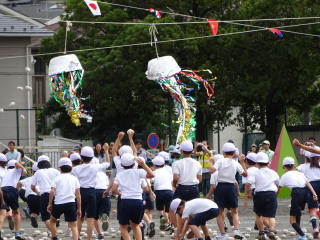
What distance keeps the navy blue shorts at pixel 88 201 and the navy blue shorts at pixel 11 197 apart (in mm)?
2636

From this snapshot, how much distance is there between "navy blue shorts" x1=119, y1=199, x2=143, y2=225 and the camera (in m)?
14.6

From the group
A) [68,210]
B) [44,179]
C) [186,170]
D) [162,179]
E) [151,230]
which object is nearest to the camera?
[68,210]

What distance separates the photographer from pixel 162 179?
18.5m

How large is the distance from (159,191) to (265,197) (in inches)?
98.2

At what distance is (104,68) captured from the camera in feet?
105

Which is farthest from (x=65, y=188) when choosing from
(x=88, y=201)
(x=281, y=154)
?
(x=281, y=154)

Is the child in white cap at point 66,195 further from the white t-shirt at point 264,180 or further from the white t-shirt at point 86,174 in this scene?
the white t-shirt at point 264,180

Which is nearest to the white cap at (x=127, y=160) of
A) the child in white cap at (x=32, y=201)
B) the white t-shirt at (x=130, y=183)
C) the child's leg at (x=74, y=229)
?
the white t-shirt at (x=130, y=183)

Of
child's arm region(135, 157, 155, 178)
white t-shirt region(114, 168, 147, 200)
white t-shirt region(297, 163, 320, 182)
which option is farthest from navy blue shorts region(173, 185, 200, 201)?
white t-shirt region(297, 163, 320, 182)

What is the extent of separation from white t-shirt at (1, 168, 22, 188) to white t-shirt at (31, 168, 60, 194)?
Result: 5.16 feet

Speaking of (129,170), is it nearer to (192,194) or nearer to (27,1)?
(192,194)

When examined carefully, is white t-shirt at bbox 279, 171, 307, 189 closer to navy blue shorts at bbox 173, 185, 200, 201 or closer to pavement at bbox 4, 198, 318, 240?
pavement at bbox 4, 198, 318, 240

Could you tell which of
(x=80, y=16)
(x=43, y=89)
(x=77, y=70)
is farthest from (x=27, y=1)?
(x=77, y=70)

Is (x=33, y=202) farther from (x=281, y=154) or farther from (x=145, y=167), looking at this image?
(x=281, y=154)
